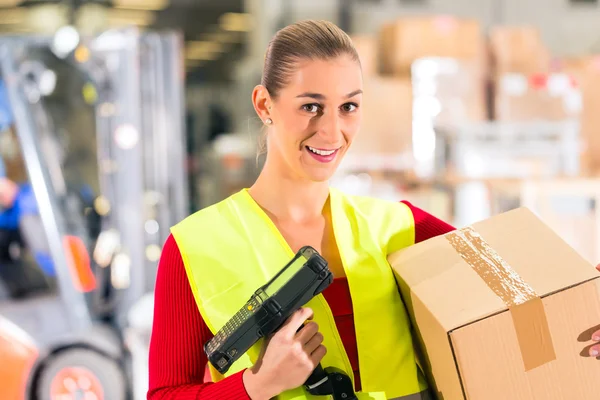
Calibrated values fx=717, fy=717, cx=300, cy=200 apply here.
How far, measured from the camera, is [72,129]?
4.29m

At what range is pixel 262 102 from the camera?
137cm

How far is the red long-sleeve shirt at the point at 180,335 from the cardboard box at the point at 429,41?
4.19 m

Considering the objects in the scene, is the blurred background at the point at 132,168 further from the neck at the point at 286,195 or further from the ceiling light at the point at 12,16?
the ceiling light at the point at 12,16

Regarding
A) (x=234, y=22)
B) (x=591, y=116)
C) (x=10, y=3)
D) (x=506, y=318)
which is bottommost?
(x=506, y=318)

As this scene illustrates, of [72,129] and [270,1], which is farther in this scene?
[270,1]

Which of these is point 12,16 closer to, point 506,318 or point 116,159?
point 116,159

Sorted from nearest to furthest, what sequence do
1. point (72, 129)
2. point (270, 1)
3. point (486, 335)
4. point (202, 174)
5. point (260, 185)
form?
point (486, 335) < point (260, 185) < point (72, 129) < point (270, 1) < point (202, 174)

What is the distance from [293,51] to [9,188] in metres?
3.05

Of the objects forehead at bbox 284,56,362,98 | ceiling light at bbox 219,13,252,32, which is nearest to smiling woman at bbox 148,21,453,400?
forehead at bbox 284,56,362,98

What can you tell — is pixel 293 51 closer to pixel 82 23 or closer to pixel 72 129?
pixel 72 129

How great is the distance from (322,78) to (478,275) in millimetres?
449

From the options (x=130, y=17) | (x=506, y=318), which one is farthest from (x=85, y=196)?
(x=130, y=17)

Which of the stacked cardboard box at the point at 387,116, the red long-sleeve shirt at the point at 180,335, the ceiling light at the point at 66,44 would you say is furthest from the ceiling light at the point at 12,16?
the red long-sleeve shirt at the point at 180,335

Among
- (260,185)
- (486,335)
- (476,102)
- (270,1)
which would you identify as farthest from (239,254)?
(270,1)
